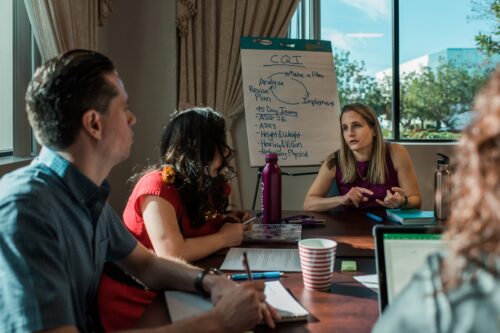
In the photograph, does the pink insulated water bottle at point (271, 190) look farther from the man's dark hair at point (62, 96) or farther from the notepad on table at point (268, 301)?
the man's dark hair at point (62, 96)

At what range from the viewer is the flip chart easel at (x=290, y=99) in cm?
360

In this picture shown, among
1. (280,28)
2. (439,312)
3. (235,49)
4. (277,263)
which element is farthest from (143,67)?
(439,312)

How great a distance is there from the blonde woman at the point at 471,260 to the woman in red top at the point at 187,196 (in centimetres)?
107

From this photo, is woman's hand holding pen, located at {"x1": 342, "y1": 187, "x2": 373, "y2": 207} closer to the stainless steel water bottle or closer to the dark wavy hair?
the stainless steel water bottle

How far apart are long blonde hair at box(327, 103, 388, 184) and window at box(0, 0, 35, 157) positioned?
167 centimetres

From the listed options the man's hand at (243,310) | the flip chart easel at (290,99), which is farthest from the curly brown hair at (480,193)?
the flip chart easel at (290,99)

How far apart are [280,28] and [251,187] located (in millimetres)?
1249

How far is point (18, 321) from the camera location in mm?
871

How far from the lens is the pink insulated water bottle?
6.54 feet

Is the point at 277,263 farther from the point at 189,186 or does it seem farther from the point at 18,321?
the point at 18,321

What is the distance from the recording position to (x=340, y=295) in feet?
3.96

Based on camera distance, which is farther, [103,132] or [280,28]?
[280,28]

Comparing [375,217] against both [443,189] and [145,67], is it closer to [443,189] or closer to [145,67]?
[443,189]

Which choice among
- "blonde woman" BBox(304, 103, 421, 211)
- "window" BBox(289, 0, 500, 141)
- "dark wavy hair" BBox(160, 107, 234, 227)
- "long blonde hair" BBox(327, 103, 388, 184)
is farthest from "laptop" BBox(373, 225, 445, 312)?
"window" BBox(289, 0, 500, 141)
